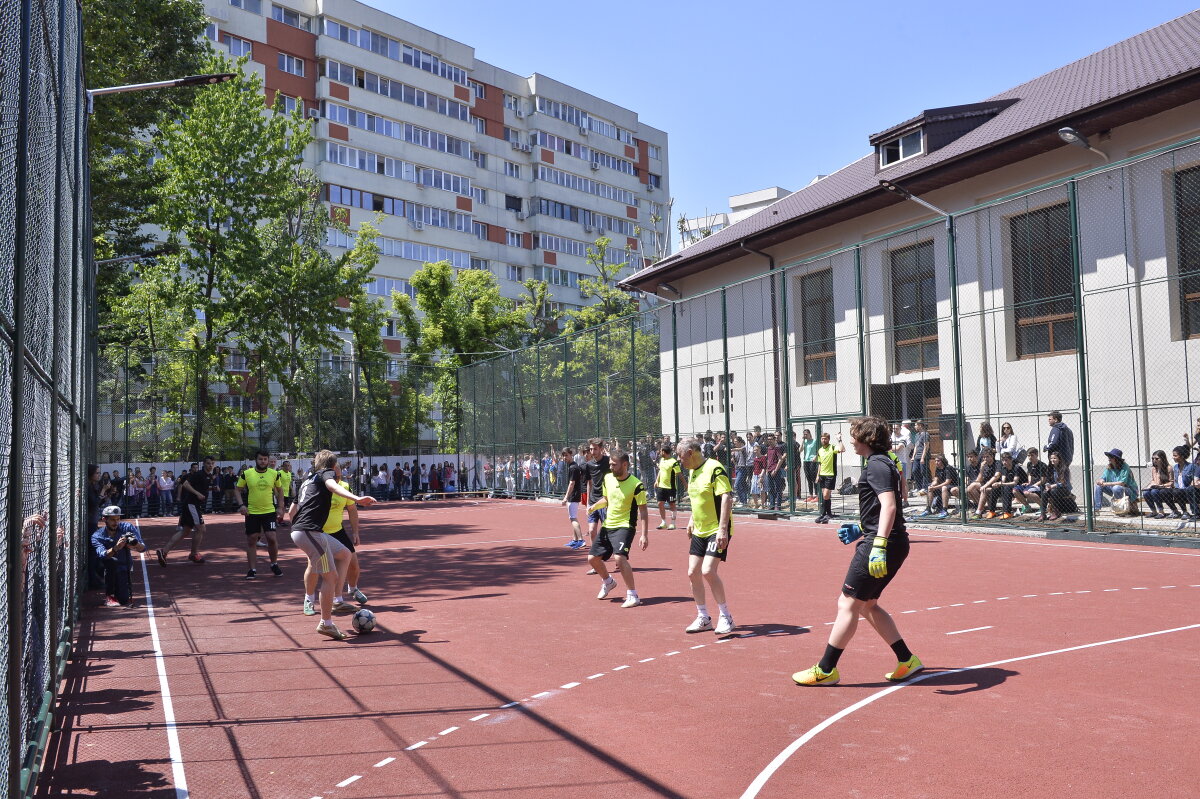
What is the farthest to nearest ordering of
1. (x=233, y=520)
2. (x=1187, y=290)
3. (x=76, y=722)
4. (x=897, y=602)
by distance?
(x=233, y=520)
(x=1187, y=290)
(x=897, y=602)
(x=76, y=722)

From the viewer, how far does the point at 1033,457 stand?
18.2 m

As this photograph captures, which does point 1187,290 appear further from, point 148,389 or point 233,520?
point 148,389

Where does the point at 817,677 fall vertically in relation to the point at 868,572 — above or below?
below

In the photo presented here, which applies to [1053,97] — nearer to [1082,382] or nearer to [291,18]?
[1082,382]

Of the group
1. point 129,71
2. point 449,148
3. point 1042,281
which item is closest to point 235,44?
point 449,148

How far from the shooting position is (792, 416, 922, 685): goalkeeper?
6.82m

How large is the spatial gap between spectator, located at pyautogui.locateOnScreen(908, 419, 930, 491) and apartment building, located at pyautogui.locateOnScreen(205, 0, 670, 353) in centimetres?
3712

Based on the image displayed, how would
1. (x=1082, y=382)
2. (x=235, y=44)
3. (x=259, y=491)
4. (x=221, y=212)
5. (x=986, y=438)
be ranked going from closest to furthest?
(x=259, y=491)
(x=1082, y=382)
(x=986, y=438)
(x=221, y=212)
(x=235, y=44)

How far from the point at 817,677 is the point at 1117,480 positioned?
41.5 ft

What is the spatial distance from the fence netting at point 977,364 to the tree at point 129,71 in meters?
14.6

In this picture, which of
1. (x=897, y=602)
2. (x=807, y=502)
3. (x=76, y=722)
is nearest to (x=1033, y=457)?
(x=807, y=502)

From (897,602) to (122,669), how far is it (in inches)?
311

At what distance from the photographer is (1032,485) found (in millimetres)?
18297

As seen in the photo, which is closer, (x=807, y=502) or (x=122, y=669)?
(x=122, y=669)
